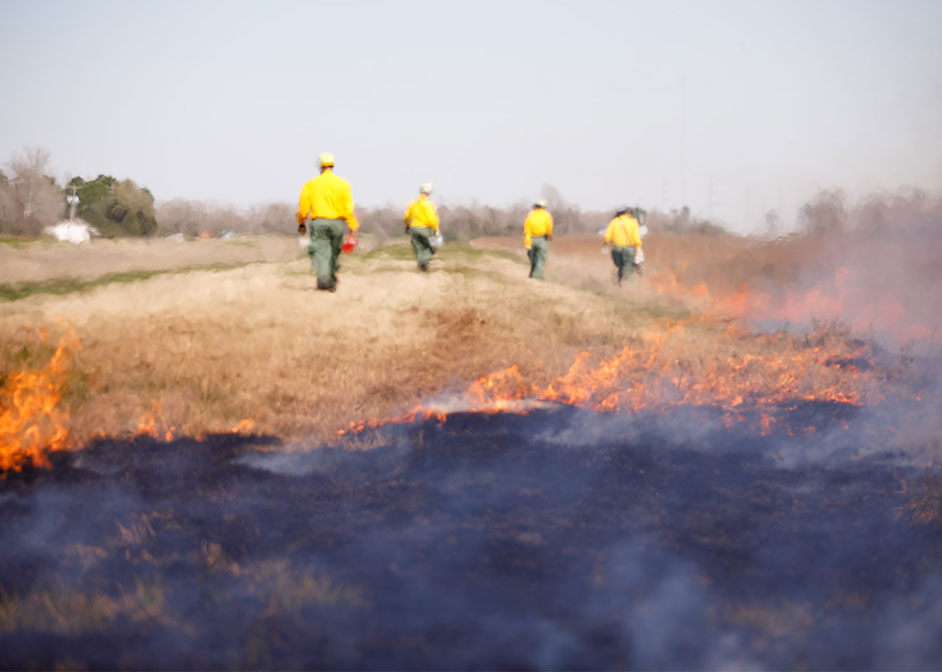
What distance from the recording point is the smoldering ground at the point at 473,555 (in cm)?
482

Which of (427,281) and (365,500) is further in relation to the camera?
(427,281)

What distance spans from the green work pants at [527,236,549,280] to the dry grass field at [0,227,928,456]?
54.8 inches

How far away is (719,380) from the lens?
34.6 ft

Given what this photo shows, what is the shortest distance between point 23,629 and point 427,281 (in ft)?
37.1

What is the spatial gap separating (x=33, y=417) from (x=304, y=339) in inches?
142

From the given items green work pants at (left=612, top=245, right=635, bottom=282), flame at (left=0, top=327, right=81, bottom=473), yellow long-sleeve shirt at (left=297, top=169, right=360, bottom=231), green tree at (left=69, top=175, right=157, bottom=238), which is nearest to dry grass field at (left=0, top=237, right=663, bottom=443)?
flame at (left=0, top=327, right=81, bottom=473)

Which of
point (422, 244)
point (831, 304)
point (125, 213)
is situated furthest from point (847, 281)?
point (125, 213)

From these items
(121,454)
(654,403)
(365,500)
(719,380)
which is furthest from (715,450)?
(121,454)

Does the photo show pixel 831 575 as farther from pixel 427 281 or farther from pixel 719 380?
pixel 427 281

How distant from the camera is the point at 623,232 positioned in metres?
19.0

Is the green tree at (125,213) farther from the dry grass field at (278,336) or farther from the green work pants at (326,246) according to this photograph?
the green work pants at (326,246)

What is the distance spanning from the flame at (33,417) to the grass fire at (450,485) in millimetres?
32

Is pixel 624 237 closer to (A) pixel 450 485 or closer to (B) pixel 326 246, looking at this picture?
(B) pixel 326 246

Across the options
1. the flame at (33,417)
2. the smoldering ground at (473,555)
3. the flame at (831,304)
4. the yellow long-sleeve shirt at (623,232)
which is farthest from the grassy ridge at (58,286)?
the flame at (831,304)
